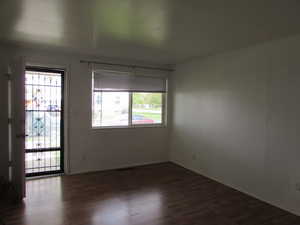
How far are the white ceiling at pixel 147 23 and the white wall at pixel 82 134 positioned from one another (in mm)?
433

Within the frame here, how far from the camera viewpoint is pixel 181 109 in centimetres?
509

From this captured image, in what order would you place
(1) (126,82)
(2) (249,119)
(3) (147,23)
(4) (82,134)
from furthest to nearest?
(1) (126,82)
(4) (82,134)
(2) (249,119)
(3) (147,23)

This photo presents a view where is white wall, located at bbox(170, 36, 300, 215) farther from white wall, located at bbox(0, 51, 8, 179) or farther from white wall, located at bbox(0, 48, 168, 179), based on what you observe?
white wall, located at bbox(0, 51, 8, 179)

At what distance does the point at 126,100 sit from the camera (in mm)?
4891

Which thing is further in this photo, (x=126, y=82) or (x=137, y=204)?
(x=126, y=82)

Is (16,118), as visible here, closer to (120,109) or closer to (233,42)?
(120,109)

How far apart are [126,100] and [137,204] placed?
2.44 meters

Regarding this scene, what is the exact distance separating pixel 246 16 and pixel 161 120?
345 centimetres

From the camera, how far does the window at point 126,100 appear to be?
4.58 meters

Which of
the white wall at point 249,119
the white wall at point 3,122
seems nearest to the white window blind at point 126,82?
the white wall at point 249,119

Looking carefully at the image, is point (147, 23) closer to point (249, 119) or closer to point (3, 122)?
point (249, 119)

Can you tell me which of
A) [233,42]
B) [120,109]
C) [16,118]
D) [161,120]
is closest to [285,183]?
[233,42]

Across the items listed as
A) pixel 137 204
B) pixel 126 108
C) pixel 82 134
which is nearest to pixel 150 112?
pixel 126 108

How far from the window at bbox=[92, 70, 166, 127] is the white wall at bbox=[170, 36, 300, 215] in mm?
798
